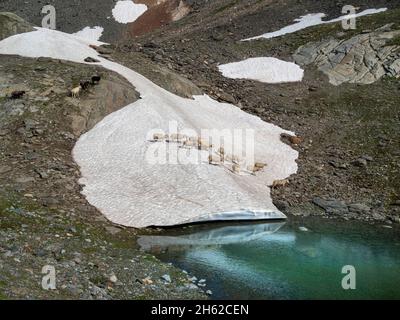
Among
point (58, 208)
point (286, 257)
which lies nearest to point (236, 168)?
point (286, 257)

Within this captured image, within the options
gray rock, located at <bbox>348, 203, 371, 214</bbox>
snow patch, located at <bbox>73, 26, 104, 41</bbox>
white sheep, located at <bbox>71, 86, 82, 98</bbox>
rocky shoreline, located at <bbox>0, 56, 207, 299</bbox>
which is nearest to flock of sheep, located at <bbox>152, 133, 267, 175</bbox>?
rocky shoreline, located at <bbox>0, 56, 207, 299</bbox>

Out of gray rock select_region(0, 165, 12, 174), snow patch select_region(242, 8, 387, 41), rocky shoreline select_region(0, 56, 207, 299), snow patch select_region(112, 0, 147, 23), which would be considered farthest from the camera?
snow patch select_region(112, 0, 147, 23)

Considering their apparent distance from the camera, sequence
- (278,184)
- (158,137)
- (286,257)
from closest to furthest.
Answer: (286,257), (278,184), (158,137)

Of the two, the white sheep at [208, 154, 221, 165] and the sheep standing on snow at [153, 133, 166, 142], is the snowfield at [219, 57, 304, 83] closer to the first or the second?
the sheep standing on snow at [153, 133, 166, 142]

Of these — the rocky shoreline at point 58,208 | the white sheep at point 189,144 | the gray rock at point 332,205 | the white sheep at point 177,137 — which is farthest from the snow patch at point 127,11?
the gray rock at point 332,205

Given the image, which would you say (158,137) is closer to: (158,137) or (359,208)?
(158,137)

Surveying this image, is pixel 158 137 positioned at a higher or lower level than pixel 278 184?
higher

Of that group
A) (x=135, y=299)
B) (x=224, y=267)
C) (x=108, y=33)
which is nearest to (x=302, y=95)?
(x=224, y=267)
